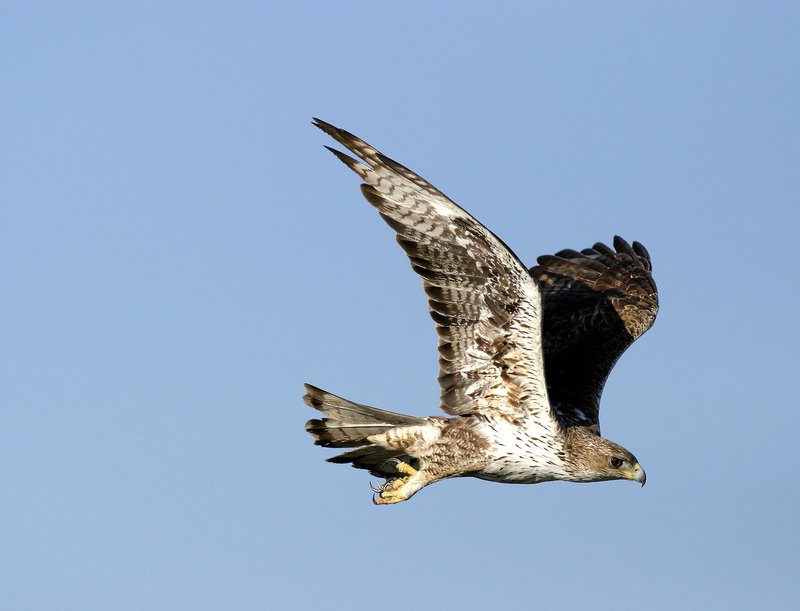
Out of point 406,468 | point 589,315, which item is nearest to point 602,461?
point 406,468

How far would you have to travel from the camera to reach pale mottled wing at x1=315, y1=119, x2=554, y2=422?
1081 cm

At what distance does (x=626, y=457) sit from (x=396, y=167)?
379cm

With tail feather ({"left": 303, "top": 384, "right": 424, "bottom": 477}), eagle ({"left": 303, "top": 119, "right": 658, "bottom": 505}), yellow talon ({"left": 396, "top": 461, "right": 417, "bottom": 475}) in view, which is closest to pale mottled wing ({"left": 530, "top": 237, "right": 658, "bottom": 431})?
eagle ({"left": 303, "top": 119, "right": 658, "bottom": 505})

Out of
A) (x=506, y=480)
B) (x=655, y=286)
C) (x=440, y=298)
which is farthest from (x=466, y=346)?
(x=655, y=286)

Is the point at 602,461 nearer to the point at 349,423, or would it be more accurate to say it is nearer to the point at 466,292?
the point at 466,292

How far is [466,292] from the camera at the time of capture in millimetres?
11312

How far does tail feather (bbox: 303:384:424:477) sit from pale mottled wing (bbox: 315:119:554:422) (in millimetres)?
569

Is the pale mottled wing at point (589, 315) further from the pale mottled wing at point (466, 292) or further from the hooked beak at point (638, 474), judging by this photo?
the pale mottled wing at point (466, 292)

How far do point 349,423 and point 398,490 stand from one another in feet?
2.52

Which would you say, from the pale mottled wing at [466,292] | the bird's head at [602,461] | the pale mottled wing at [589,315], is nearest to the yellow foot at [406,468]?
the pale mottled wing at [466,292]

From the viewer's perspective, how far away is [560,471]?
1206cm

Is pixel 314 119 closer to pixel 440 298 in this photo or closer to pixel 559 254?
pixel 440 298

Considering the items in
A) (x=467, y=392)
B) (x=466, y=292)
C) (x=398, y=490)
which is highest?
(x=466, y=292)

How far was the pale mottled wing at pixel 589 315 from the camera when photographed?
13.6 metres
